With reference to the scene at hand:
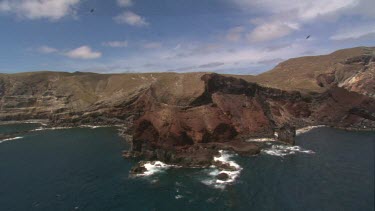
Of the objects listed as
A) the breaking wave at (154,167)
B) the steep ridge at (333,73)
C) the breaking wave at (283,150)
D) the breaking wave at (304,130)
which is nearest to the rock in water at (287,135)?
the breaking wave at (283,150)

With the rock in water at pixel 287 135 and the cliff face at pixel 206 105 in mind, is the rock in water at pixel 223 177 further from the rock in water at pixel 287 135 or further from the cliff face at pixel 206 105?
the rock in water at pixel 287 135

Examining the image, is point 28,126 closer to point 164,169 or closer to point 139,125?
point 139,125

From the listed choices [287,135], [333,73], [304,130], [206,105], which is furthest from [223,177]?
[333,73]

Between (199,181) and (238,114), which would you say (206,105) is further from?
(199,181)

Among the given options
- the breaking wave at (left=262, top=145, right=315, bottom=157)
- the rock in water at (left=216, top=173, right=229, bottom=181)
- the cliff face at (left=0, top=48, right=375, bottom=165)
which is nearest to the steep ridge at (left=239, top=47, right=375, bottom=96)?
the cliff face at (left=0, top=48, right=375, bottom=165)

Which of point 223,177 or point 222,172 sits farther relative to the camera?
point 222,172

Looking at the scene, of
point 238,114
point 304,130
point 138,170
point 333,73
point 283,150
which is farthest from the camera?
point 333,73

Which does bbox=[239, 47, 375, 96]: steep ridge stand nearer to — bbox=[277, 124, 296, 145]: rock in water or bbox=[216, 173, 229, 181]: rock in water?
bbox=[277, 124, 296, 145]: rock in water
